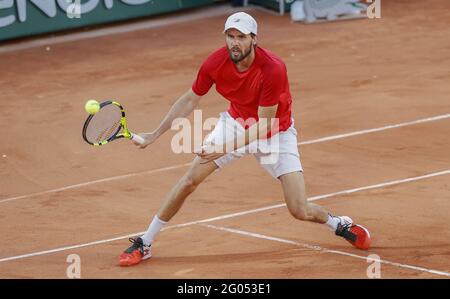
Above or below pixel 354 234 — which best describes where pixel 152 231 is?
above

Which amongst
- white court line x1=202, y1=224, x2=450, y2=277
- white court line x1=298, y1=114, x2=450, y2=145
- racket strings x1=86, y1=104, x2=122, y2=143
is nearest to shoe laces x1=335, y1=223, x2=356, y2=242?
white court line x1=202, y1=224, x2=450, y2=277

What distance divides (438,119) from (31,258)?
695 cm

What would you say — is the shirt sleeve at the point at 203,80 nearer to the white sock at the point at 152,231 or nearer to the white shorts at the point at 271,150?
the white shorts at the point at 271,150

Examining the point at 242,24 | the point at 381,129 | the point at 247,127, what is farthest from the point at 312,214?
the point at 381,129

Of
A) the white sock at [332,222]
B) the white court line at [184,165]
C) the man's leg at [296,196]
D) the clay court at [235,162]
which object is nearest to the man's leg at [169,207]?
the clay court at [235,162]

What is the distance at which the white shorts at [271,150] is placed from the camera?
36.9ft

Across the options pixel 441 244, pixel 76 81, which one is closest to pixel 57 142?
pixel 76 81

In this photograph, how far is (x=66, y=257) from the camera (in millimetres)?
11953

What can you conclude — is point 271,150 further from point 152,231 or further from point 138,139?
point 152,231

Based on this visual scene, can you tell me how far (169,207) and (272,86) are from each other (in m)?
1.58

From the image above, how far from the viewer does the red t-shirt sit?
1088cm

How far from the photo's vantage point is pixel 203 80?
1129cm

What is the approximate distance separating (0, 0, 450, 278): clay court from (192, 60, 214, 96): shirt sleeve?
5.49 ft

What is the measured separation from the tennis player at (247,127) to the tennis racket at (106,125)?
0.84 ft
